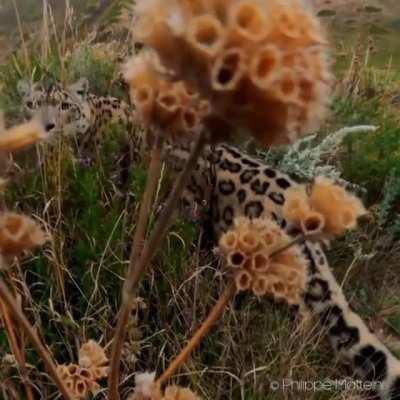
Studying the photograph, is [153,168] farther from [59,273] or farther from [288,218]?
[59,273]

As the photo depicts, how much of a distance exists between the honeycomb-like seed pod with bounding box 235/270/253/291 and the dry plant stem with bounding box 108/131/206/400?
0.45 feet

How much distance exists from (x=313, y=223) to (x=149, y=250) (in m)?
0.23

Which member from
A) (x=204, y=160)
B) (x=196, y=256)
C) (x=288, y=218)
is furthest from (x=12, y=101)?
(x=288, y=218)

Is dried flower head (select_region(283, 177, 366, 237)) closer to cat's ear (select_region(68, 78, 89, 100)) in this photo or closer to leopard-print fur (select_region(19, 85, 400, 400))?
leopard-print fur (select_region(19, 85, 400, 400))

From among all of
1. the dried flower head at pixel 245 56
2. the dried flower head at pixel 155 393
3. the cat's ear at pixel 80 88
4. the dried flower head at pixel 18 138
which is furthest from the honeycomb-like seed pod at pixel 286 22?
the cat's ear at pixel 80 88

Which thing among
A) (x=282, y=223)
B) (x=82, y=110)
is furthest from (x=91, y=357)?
(x=82, y=110)

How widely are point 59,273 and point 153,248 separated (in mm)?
1398

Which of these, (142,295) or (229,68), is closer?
(229,68)

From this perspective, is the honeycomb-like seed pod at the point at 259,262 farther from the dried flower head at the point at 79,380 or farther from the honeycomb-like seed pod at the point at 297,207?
the dried flower head at the point at 79,380

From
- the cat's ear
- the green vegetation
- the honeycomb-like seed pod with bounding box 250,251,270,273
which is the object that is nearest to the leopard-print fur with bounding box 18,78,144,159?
the cat's ear

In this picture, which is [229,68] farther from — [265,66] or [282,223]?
[282,223]

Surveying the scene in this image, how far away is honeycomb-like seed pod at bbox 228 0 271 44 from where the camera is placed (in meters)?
0.65

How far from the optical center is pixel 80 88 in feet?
12.4

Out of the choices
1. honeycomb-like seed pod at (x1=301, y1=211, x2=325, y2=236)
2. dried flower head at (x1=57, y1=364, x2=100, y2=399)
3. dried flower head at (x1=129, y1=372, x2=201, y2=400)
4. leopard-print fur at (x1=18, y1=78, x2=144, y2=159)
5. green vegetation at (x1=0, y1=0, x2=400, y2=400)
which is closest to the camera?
honeycomb-like seed pod at (x1=301, y1=211, x2=325, y2=236)
